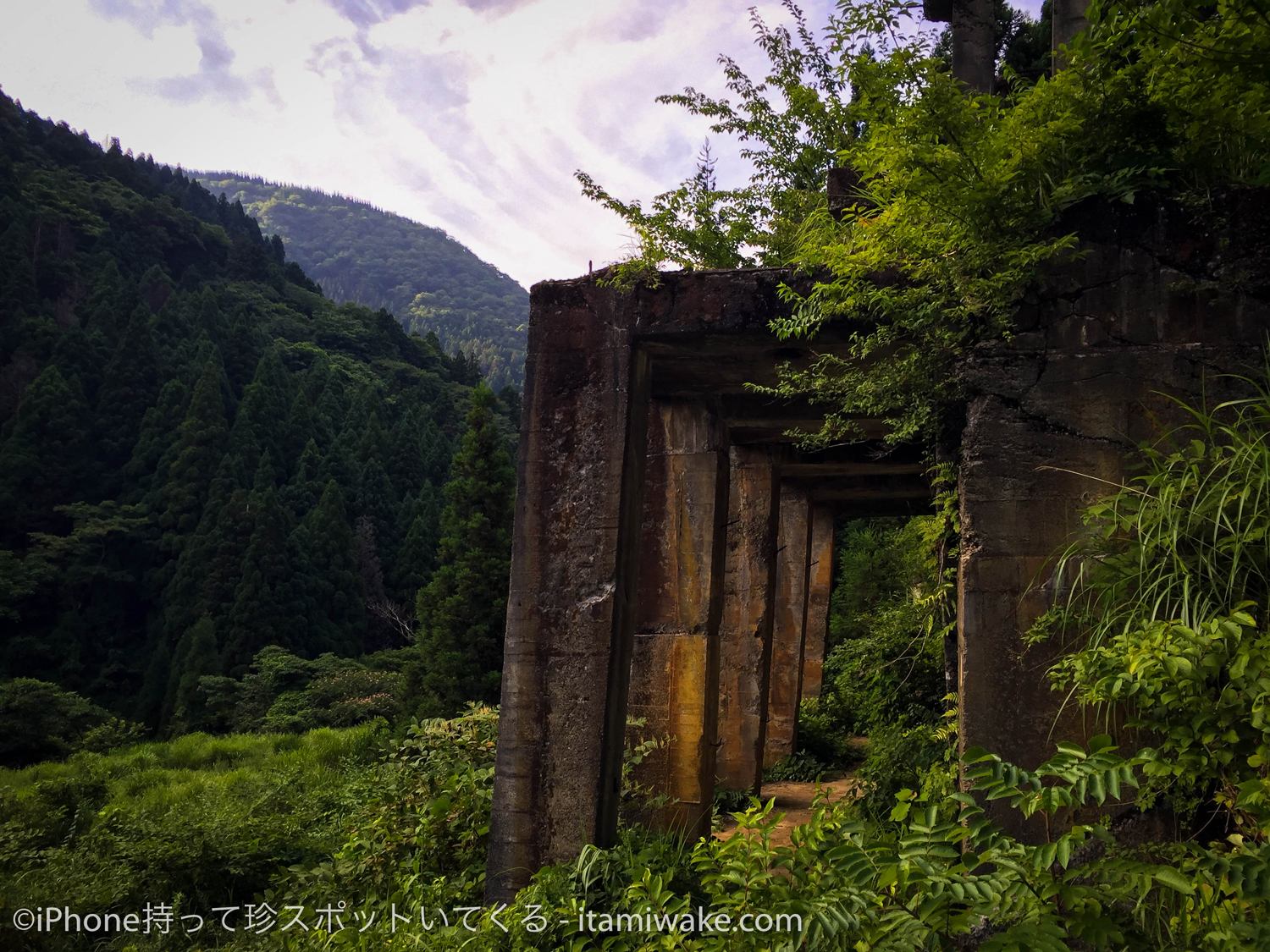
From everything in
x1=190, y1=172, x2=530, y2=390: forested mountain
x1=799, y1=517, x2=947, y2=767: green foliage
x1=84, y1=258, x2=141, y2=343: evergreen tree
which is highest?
x1=190, y1=172, x2=530, y2=390: forested mountain

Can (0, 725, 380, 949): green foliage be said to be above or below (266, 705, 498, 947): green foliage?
below

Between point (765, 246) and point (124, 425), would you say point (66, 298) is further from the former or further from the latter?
point (765, 246)

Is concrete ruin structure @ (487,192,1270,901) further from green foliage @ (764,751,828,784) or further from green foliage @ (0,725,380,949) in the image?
green foliage @ (764,751,828,784)

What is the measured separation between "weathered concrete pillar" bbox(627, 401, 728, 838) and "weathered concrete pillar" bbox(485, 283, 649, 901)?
1.48m

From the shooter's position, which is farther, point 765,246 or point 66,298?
point 66,298

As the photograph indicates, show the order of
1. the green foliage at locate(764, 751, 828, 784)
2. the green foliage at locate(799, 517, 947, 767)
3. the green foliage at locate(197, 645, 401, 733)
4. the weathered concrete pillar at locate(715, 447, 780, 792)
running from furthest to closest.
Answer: the green foliage at locate(197, 645, 401, 733), the green foliage at locate(764, 751, 828, 784), the weathered concrete pillar at locate(715, 447, 780, 792), the green foliage at locate(799, 517, 947, 767)

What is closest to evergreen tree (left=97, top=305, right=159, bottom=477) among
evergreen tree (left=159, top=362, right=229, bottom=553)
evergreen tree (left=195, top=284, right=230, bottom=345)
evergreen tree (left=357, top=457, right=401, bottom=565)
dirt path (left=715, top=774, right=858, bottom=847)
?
evergreen tree (left=159, top=362, right=229, bottom=553)

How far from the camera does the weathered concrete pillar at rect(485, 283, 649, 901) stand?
4.57 metres

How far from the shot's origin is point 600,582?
184 inches

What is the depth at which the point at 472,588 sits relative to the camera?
18.4 metres

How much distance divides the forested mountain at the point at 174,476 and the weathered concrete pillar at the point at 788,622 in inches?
339

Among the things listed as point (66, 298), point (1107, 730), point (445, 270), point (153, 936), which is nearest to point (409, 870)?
point (153, 936)

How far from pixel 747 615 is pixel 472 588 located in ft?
34.3

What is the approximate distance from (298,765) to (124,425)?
2774 cm
